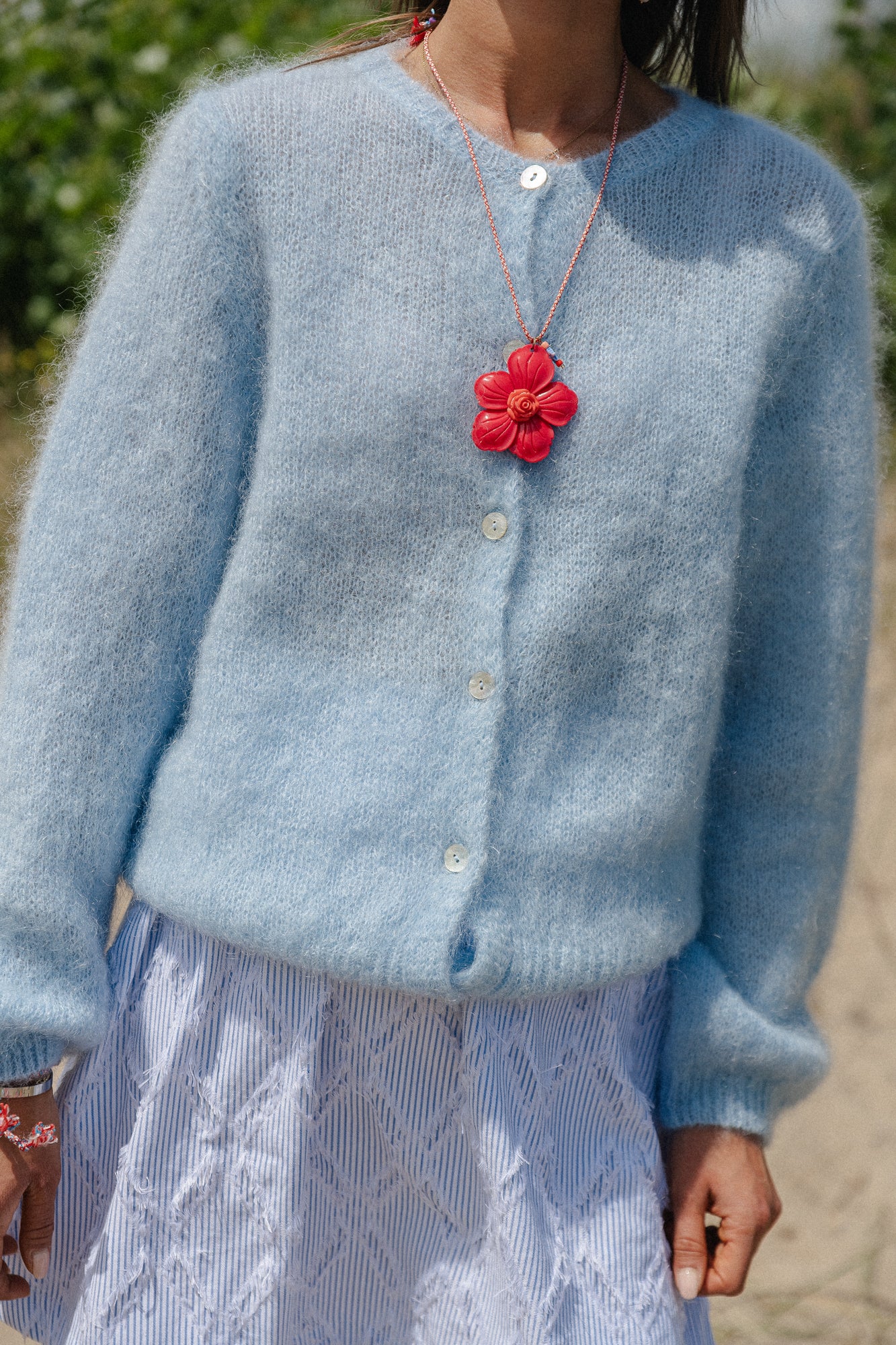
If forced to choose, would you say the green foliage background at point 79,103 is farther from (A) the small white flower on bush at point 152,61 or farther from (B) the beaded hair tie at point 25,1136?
(B) the beaded hair tie at point 25,1136

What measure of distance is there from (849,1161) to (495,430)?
2.22 metres

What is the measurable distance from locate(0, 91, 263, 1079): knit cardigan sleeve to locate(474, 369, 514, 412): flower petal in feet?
0.67

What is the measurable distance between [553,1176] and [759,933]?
314 millimetres

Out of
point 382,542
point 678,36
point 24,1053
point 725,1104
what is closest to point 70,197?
point 678,36

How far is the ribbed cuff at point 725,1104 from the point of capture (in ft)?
4.24

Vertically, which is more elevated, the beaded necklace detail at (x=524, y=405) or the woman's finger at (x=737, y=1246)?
the beaded necklace detail at (x=524, y=405)

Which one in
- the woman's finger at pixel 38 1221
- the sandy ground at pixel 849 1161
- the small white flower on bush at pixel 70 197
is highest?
the woman's finger at pixel 38 1221

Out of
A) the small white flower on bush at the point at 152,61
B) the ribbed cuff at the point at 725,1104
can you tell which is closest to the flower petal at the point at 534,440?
the ribbed cuff at the point at 725,1104

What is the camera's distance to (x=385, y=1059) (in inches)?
47.3

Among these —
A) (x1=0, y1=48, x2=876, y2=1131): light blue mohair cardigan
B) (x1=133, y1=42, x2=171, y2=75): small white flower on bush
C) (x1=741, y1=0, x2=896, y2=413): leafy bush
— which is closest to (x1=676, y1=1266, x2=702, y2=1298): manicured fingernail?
(x1=0, y1=48, x2=876, y2=1131): light blue mohair cardigan

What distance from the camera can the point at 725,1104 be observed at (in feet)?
4.24

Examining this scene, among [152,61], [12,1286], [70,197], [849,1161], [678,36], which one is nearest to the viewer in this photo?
[12,1286]

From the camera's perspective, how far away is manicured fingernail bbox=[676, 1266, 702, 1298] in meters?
1.26

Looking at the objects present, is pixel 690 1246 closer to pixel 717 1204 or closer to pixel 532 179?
pixel 717 1204
